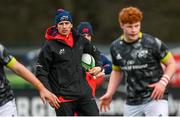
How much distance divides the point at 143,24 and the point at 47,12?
13.0 feet

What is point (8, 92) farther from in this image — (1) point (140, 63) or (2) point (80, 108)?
(1) point (140, 63)

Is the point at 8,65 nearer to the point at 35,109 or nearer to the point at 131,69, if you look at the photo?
the point at 131,69

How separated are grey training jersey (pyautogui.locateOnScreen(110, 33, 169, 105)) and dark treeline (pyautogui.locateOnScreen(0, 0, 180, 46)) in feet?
57.7

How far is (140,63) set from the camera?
9.72 m

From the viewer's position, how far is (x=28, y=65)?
17562 millimetres

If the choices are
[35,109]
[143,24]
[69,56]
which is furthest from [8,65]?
[143,24]

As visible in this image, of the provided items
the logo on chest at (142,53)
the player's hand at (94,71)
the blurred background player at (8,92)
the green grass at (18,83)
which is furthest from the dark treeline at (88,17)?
the blurred background player at (8,92)

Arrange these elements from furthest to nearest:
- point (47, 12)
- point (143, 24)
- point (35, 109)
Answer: point (47, 12)
point (143, 24)
point (35, 109)

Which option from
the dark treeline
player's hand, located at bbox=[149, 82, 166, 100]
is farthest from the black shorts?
the dark treeline

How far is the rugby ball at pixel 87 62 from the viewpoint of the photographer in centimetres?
1014

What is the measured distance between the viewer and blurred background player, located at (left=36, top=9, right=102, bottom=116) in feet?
32.4

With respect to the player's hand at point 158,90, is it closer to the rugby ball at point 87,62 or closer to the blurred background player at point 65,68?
the blurred background player at point 65,68

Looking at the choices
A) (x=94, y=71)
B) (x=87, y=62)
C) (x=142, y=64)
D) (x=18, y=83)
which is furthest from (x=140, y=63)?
(x=18, y=83)

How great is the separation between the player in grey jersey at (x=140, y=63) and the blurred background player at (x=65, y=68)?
1.40ft
